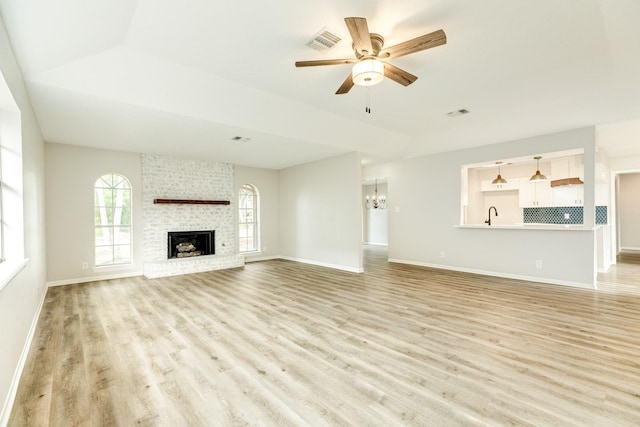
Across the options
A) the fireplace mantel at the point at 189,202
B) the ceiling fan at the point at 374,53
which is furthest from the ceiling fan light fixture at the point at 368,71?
the fireplace mantel at the point at 189,202

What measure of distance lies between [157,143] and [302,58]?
3665mm

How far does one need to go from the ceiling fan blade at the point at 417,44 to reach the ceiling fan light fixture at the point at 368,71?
0.12 m

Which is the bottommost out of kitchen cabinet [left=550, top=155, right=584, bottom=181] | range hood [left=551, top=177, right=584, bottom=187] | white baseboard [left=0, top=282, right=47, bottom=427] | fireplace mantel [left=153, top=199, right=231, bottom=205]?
white baseboard [left=0, top=282, right=47, bottom=427]

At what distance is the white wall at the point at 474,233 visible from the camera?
495 cm

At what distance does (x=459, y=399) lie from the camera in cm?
198

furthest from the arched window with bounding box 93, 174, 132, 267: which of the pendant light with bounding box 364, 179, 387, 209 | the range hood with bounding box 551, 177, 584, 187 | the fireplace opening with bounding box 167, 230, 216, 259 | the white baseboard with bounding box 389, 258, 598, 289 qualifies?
the range hood with bounding box 551, 177, 584, 187

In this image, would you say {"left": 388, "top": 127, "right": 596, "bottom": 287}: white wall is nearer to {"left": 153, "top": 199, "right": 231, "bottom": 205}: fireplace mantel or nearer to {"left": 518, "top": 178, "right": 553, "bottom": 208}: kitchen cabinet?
{"left": 518, "top": 178, "right": 553, "bottom": 208}: kitchen cabinet

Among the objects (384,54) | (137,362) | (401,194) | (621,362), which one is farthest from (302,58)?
(401,194)

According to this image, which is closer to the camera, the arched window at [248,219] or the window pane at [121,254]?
the window pane at [121,254]

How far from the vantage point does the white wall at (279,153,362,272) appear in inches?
A: 256

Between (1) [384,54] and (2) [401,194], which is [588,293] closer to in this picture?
(2) [401,194]

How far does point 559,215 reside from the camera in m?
7.65

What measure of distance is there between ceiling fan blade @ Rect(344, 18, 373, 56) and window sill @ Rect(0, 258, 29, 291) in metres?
3.01

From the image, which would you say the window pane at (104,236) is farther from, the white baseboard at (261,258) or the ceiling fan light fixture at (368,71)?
the ceiling fan light fixture at (368,71)
